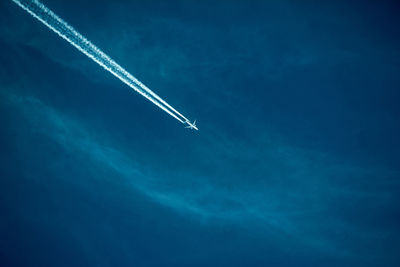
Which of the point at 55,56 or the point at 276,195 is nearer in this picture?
the point at 55,56

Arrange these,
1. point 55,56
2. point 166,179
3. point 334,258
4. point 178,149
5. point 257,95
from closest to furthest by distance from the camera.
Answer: point 257,95 < point 55,56 < point 178,149 < point 166,179 < point 334,258

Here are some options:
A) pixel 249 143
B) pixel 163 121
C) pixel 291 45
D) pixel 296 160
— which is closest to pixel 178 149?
pixel 163 121

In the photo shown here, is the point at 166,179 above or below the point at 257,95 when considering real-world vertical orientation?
below

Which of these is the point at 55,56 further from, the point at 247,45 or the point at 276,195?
the point at 276,195

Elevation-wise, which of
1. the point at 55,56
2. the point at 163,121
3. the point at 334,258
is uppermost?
the point at 55,56

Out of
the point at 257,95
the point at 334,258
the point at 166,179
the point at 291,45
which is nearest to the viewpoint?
the point at 291,45

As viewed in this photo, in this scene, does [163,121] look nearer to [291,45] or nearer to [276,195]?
[291,45]

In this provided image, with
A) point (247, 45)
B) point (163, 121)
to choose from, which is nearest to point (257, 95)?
point (247, 45)
